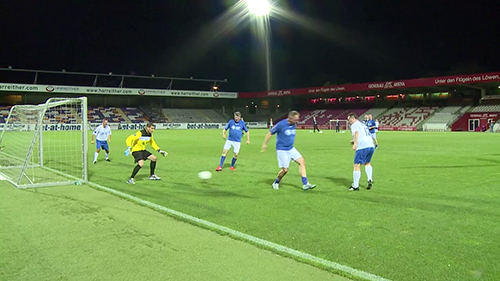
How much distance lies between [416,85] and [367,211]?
2023 inches

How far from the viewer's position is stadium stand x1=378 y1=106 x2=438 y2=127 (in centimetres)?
5409

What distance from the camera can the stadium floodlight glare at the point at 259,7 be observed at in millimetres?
41125

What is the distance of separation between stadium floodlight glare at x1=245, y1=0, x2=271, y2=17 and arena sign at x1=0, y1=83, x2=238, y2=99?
3075cm

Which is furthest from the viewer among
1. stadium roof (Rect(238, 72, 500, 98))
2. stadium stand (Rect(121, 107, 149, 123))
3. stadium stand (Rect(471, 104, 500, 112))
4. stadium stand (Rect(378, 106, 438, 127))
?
stadium stand (Rect(121, 107, 149, 123))

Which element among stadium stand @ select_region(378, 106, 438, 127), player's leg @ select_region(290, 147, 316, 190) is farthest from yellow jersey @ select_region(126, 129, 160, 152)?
stadium stand @ select_region(378, 106, 438, 127)

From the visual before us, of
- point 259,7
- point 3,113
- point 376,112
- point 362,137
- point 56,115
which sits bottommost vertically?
point 362,137

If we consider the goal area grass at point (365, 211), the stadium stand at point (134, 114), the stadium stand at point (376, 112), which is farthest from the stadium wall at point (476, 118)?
the stadium stand at point (134, 114)

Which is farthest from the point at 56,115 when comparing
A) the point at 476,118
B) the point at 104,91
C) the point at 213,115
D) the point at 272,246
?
the point at 476,118

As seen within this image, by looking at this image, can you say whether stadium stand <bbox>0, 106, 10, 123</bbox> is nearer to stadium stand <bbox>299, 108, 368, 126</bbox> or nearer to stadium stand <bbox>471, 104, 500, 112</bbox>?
stadium stand <bbox>299, 108, 368, 126</bbox>

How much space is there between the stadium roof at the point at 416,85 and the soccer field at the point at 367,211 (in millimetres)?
40929

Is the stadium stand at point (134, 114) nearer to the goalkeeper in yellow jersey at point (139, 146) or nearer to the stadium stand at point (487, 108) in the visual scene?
the stadium stand at point (487, 108)

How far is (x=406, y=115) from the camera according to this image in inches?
2231

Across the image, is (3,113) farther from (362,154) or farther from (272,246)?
(272,246)

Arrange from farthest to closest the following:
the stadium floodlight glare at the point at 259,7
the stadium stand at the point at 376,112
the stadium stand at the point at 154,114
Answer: the stadium stand at the point at 154,114 → the stadium stand at the point at 376,112 → the stadium floodlight glare at the point at 259,7
